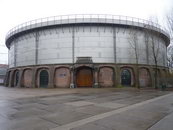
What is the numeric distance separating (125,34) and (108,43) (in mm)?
4342

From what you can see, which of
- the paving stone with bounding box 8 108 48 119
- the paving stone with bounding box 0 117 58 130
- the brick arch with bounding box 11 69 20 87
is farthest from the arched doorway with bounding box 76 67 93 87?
the paving stone with bounding box 0 117 58 130

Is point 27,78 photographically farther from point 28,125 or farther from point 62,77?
point 28,125

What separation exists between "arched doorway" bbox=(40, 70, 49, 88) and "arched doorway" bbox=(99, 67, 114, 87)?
35.9 feet

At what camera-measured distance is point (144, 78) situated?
3042cm

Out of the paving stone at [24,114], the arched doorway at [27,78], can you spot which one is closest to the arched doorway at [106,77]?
the arched doorway at [27,78]

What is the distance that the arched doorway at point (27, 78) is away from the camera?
3110cm

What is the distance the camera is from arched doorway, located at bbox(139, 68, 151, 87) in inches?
1183

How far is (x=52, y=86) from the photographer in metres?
28.0

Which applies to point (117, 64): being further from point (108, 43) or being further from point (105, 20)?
point (105, 20)

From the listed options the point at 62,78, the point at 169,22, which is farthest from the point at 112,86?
the point at 169,22

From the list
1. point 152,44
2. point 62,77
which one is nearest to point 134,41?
point 152,44

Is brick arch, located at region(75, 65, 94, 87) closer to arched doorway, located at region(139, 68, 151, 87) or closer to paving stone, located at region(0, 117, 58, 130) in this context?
arched doorway, located at region(139, 68, 151, 87)

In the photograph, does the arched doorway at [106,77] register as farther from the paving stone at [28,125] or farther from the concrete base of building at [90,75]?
the paving stone at [28,125]

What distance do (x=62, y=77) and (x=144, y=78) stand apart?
16.9m
